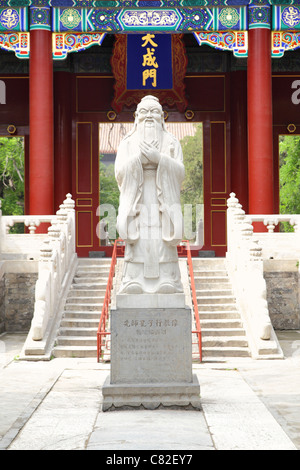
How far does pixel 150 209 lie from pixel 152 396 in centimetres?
184

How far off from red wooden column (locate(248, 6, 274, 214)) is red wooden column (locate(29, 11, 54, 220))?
3.93 metres

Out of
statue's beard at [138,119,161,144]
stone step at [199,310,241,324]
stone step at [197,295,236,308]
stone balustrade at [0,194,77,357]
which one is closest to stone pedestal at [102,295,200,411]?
statue's beard at [138,119,161,144]

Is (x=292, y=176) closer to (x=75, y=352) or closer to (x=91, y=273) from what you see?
(x=91, y=273)

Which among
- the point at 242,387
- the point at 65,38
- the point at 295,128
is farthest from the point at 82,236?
the point at 242,387

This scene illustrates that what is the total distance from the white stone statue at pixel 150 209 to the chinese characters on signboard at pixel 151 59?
8.07 m

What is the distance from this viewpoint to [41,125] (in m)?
13.7

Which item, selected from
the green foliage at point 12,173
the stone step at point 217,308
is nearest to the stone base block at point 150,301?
the stone step at point 217,308

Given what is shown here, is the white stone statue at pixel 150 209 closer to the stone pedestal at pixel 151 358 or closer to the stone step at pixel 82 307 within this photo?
the stone pedestal at pixel 151 358

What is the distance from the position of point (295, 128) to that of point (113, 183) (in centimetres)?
1104

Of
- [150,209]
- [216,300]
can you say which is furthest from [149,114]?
[216,300]

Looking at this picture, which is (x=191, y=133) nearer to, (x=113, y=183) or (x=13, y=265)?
(x=113, y=183)

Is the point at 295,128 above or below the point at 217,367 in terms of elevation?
above

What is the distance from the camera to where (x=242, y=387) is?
785 centimetres
